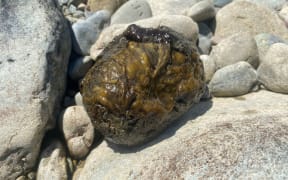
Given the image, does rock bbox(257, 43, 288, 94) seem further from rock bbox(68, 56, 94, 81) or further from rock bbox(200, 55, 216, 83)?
rock bbox(68, 56, 94, 81)

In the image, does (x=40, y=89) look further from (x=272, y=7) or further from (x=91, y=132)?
(x=272, y=7)

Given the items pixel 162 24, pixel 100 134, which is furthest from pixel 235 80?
pixel 100 134

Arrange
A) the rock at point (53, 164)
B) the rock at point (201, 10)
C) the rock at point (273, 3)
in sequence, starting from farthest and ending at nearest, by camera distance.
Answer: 1. the rock at point (273, 3)
2. the rock at point (201, 10)
3. the rock at point (53, 164)

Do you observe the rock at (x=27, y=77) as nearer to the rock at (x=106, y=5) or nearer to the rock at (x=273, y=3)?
the rock at (x=106, y=5)

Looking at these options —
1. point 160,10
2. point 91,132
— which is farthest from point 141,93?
point 160,10

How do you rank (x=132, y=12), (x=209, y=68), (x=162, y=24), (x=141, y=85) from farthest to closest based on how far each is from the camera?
1. (x=132, y=12)
2. (x=162, y=24)
3. (x=209, y=68)
4. (x=141, y=85)

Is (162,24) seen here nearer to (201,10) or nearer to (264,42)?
(201,10)

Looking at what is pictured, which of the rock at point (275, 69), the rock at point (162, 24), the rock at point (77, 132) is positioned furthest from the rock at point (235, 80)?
the rock at point (77, 132)
